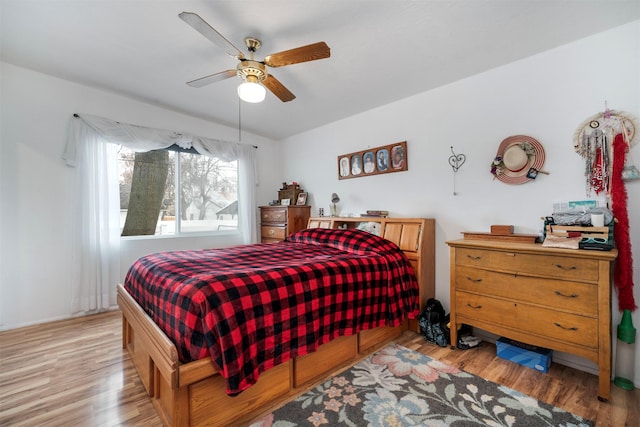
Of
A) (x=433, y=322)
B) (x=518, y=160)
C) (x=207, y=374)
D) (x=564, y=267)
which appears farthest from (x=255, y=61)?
(x=433, y=322)

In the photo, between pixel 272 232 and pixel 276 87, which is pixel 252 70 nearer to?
pixel 276 87

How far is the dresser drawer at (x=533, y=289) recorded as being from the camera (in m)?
1.66

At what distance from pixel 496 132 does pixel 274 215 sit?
3.02 metres

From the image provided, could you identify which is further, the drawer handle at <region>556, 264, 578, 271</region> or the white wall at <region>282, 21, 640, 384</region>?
the white wall at <region>282, 21, 640, 384</region>

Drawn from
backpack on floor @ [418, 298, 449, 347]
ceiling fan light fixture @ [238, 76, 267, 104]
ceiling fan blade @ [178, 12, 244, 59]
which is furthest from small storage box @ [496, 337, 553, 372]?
ceiling fan blade @ [178, 12, 244, 59]

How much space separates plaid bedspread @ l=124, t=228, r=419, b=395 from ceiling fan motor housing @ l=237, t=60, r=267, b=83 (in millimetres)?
1410

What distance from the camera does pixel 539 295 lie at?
5.98ft

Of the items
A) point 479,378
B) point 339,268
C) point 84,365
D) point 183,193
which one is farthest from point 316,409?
point 183,193

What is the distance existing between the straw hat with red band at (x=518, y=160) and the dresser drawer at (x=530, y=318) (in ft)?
3.49

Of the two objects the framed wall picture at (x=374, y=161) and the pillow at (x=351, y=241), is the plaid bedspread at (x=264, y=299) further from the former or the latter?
the framed wall picture at (x=374, y=161)

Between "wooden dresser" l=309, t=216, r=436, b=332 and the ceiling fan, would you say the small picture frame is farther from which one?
the ceiling fan

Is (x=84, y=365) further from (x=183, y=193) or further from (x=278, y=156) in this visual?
(x=278, y=156)

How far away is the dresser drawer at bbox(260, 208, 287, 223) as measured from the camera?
4.05 m

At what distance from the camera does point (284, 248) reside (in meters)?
2.77
